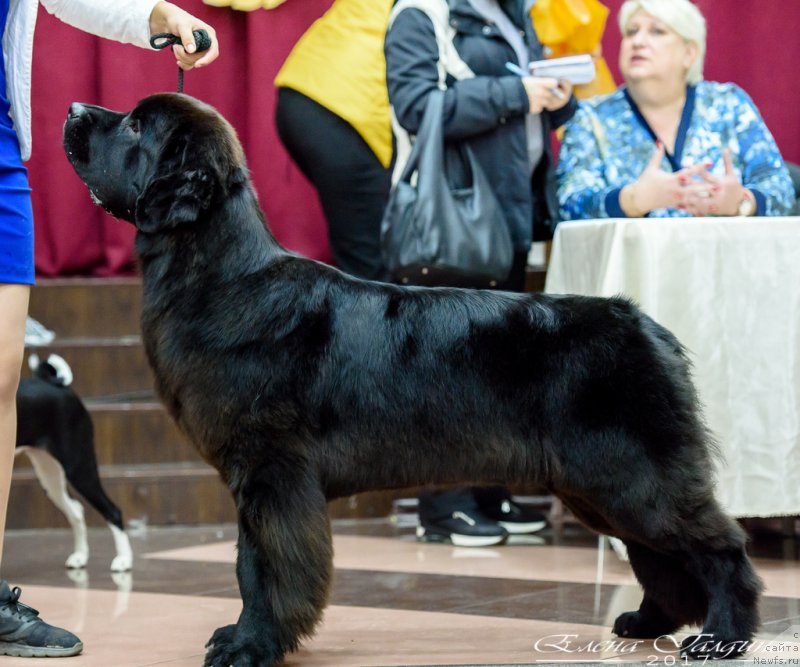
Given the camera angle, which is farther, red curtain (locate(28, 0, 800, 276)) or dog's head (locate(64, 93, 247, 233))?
red curtain (locate(28, 0, 800, 276))

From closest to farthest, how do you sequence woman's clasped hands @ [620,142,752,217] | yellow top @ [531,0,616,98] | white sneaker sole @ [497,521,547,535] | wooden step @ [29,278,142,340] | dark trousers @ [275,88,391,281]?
woman's clasped hands @ [620,142,752,217], white sneaker sole @ [497,521,547,535], dark trousers @ [275,88,391,281], yellow top @ [531,0,616,98], wooden step @ [29,278,142,340]

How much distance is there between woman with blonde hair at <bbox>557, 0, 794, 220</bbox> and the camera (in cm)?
432

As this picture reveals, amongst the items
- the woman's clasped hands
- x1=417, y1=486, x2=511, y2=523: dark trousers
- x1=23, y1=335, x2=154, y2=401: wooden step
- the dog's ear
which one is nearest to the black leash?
the dog's ear

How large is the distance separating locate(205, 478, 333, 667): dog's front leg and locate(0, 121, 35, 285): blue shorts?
72 centimetres

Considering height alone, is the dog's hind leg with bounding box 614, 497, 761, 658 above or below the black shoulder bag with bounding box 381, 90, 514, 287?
below

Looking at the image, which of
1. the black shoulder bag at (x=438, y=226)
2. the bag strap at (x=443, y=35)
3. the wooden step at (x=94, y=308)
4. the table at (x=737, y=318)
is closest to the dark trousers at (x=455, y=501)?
the black shoulder bag at (x=438, y=226)

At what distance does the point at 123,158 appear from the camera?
2596mm

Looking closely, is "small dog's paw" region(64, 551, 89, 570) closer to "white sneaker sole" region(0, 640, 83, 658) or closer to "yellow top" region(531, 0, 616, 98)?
"white sneaker sole" region(0, 640, 83, 658)

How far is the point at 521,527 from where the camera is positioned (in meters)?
4.54

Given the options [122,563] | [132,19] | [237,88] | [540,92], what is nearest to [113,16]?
[132,19]

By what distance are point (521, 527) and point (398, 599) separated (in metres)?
1.16

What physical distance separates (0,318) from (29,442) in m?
1.44

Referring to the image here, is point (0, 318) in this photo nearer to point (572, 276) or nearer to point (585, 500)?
point (585, 500)

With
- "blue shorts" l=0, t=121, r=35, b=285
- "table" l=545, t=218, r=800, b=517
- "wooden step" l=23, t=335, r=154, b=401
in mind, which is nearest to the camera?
"blue shorts" l=0, t=121, r=35, b=285
